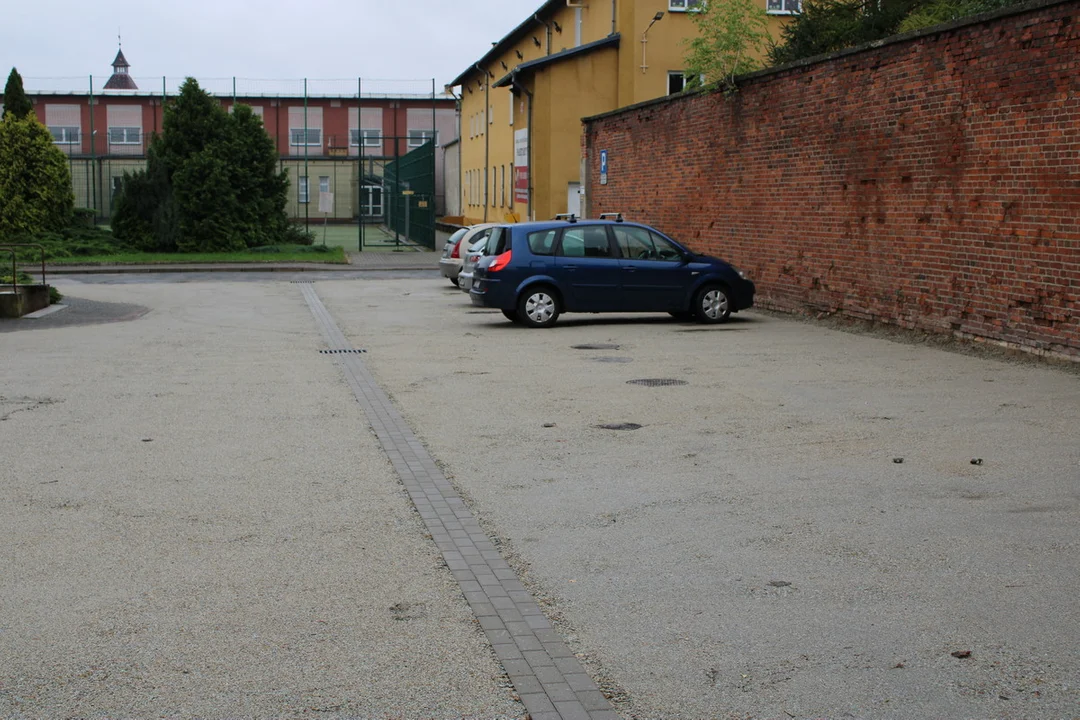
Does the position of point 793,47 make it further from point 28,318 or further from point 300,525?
point 300,525

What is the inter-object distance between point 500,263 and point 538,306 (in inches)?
33.3

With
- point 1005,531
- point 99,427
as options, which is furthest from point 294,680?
point 99,427

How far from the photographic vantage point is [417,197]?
169 ft

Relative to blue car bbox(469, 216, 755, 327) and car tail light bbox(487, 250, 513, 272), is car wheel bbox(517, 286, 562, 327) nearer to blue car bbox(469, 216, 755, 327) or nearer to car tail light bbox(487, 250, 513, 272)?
blue car bbox(469, 216, 755, 327)

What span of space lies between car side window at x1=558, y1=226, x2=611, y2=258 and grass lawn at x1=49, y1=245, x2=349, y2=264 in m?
21.6

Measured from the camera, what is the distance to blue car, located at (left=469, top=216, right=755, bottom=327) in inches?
728

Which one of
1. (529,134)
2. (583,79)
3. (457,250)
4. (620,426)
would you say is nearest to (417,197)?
(529,134)

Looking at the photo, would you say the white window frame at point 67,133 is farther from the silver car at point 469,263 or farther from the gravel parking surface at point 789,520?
the gravel parking surface at point 789,520

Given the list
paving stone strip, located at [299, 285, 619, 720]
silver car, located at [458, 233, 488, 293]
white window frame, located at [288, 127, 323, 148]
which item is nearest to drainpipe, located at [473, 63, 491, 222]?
silver car, located at [458, 233, 488, 293]

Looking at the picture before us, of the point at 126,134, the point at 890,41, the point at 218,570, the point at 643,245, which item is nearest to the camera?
the point at 218,570

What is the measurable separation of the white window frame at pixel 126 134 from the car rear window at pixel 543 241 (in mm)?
62255

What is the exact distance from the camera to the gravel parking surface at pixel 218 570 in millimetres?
4465

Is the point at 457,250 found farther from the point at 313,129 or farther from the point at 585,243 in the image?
the point at 313,129

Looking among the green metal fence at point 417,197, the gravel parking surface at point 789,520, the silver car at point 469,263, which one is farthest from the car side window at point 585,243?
the green metal fence at point 417,197
